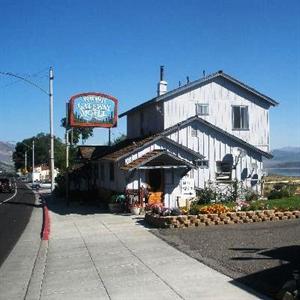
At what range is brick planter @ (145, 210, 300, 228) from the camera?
1881 cm

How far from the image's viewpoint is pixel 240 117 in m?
33.2

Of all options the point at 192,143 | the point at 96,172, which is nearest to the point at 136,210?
the point at 192,143

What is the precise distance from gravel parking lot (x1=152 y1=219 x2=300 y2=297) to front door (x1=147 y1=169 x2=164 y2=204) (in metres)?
7.15

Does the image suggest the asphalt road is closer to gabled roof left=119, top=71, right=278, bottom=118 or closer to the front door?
the front door

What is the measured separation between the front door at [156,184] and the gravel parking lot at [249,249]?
715cm

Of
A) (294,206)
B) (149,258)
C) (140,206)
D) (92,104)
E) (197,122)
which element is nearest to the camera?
(149,258)

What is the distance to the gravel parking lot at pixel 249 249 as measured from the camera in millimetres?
10367

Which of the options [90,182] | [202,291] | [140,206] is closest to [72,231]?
[140,206]

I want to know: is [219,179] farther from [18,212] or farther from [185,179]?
[18,212]

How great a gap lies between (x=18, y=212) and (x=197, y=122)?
11.0m

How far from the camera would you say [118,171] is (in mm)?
27531

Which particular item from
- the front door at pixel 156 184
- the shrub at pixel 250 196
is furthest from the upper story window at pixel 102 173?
the shrub at pixel 250 196

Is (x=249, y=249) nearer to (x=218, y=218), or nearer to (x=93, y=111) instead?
(x=218, y=218)

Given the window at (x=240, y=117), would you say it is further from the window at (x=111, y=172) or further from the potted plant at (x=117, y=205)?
the potted plant at (x=117, y=205)
